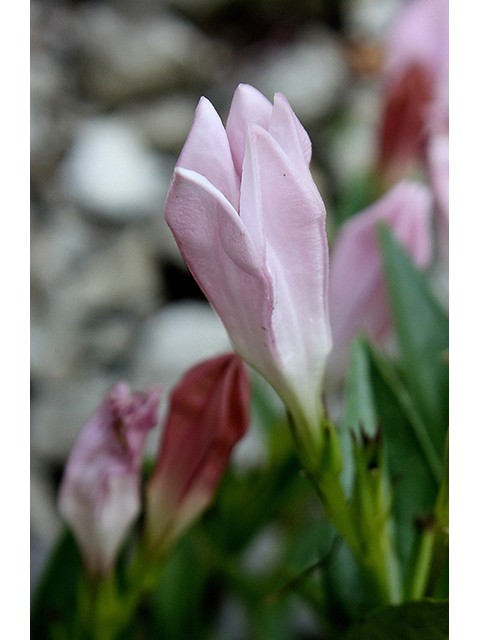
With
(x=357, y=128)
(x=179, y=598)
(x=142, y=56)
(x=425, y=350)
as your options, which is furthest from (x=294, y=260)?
(x=357, y=128)

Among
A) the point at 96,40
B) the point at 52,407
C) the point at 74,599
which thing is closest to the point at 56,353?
the point at 52,407

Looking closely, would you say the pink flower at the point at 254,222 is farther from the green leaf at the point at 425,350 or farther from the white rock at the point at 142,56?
the white rock at the point at 142,56

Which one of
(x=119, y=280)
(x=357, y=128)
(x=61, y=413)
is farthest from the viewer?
(x=357, y=128)

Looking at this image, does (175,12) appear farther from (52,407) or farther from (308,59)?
(52,407)

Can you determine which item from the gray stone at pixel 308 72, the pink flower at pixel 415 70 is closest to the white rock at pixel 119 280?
the gray stone at pixel 308 72

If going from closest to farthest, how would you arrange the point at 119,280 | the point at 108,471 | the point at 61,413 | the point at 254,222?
1. the point at 254,222
2. the point at 108,471
3. the point at 61,413
4. the point at 119,280

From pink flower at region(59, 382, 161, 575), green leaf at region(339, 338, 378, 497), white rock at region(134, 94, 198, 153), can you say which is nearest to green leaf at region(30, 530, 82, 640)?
pink flower at region(59, 382, 161, 575)

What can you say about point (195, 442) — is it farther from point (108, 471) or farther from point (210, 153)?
point (210, 153)
